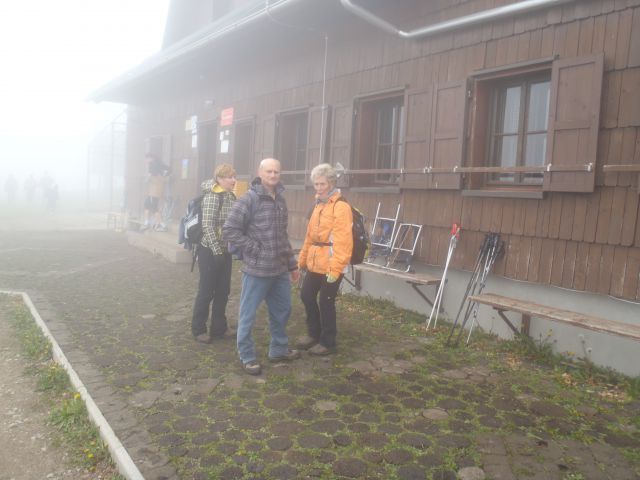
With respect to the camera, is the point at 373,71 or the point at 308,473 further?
the point at 373,71

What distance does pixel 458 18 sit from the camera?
6.16m

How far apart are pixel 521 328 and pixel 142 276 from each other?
6200 millimetres

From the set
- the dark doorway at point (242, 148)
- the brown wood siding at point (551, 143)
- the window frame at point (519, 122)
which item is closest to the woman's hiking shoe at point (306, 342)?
the brown wood siding at point (551, 143)

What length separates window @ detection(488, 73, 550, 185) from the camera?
5.53 meters

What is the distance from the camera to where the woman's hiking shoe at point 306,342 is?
16.6ft

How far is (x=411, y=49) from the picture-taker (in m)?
6.88

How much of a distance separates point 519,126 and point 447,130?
0.82 metres

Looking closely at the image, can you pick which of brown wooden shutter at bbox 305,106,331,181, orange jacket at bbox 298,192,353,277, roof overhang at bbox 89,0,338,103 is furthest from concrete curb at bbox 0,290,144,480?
roof overhang at bbox 89,0,338,103

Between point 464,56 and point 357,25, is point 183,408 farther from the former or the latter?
point 357,25

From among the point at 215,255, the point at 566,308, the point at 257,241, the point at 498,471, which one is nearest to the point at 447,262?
the point at 566,308

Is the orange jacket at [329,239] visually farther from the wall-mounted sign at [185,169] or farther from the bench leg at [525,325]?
the wall-mounted sign at [185,169]

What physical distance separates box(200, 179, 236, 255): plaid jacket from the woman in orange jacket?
791 mm

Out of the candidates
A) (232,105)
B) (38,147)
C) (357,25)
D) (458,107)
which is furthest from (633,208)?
(38,147)

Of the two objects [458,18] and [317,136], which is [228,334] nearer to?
[317,136]
